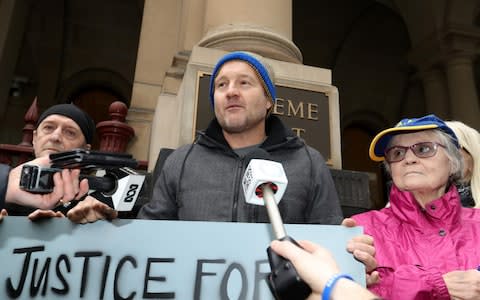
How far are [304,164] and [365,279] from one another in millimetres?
648

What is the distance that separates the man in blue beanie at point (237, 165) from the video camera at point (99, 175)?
483mm

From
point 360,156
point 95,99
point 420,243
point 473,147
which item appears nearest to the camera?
point 420,243

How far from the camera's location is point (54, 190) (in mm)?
1363

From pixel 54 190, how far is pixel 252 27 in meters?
2.61

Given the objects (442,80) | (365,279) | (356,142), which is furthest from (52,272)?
(356,142)

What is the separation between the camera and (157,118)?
368 centimetres

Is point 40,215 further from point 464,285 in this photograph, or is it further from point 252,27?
point 252,27

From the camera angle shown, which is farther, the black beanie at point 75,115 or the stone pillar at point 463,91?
the stone pillar at point 463,91

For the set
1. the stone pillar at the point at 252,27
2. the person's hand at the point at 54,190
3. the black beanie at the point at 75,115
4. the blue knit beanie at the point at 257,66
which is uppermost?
the stone pillar at the point at 252,27

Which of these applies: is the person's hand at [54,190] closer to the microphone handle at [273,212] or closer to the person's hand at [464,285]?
the microphone handle at [273,212]

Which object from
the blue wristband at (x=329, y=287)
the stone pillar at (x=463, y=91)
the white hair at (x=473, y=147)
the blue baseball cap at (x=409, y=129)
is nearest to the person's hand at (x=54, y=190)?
the blue wristband at (x=329, y=287)

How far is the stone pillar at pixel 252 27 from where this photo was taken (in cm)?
350

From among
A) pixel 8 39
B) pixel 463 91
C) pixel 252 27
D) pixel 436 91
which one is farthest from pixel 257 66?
pixel 436 91

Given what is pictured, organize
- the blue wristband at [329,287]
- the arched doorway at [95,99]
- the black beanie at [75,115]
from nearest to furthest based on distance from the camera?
the blue wristband at [329,287] < the black beanie at [75,115] < the arched doorway at [95,99]
